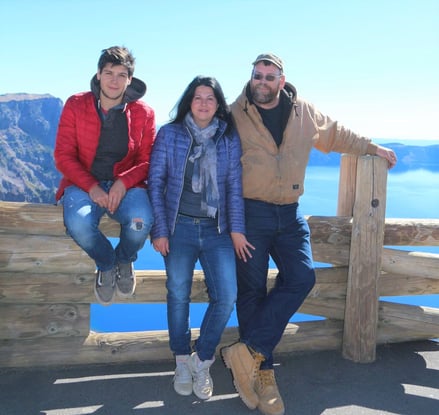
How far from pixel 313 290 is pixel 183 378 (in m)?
1.46

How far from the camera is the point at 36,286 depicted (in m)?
3.38

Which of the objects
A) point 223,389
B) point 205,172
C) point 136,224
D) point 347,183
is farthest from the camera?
point 347,183

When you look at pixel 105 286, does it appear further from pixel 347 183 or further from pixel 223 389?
pixel 347 183

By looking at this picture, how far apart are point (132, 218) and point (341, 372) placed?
85.4 inches

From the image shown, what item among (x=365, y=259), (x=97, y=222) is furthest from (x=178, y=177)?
(x=365, y=259)

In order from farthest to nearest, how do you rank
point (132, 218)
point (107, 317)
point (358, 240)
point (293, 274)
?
point (107, 317) → point (358, 240) → point (293, 274) → point (132, 218)

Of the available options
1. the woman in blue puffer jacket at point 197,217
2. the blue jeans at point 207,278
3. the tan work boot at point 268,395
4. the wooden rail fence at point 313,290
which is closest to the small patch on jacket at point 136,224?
the woman in blue puffer jacket at point 197,217

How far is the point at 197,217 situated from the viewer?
121 inches

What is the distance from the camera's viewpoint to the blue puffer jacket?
3020 millimetres

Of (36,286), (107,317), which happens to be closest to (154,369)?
(36,286)

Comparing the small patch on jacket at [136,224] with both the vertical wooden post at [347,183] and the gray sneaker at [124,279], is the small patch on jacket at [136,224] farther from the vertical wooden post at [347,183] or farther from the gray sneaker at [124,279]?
the vertical wooden post at [347,183]

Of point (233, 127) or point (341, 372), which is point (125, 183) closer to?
point (233, 127)

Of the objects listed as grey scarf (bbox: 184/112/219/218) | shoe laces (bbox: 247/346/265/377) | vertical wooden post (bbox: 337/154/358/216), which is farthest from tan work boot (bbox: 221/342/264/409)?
vertical wooden post (bbox: 337/154/358/216)

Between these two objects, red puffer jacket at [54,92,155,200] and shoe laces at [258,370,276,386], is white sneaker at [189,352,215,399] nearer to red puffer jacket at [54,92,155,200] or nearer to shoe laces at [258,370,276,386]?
shoe laces at [258,370,276,386]
